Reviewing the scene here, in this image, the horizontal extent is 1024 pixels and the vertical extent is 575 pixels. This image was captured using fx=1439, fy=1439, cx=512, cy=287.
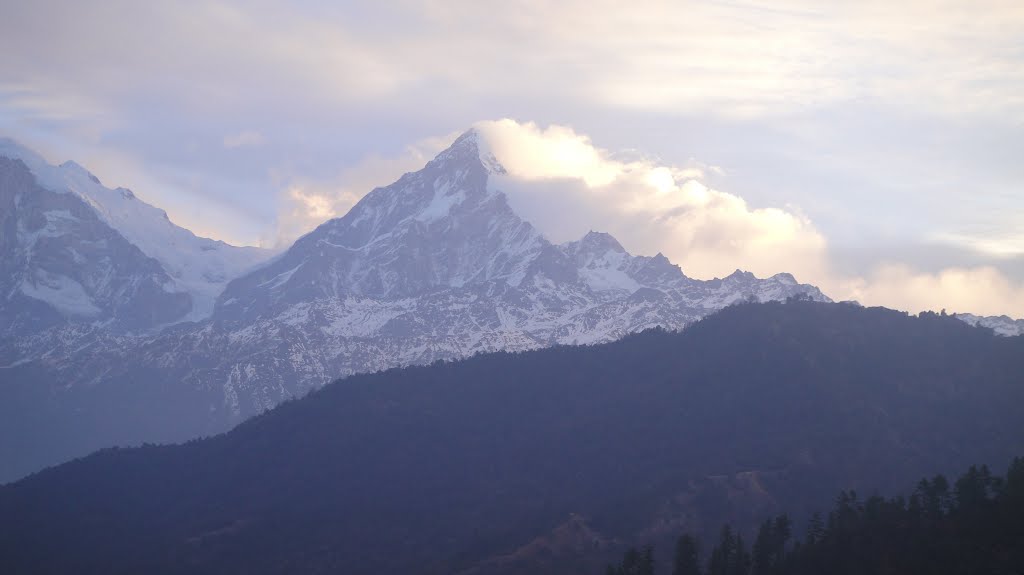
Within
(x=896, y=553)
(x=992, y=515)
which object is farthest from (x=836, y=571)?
(x=992, y=515)

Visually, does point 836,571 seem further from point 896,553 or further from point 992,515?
point 992,515

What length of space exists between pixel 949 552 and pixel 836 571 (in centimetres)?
1711

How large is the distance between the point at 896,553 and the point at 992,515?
14.0 metres

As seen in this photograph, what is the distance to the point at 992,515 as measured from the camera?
19550cm

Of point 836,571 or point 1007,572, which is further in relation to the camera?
point 836,571

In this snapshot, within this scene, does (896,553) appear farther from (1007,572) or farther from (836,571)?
(1007,572)

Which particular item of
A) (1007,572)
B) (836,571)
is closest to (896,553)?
(836,571)

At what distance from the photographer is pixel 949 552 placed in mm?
187625

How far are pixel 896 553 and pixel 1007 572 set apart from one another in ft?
72.8

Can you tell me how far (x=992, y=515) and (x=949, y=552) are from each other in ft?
39.2

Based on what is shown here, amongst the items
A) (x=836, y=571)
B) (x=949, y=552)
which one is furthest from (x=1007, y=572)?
(x=836, y=571)

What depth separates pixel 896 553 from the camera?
196m

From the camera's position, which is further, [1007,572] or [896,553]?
[896,553]

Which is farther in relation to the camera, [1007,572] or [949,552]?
[949,552]
